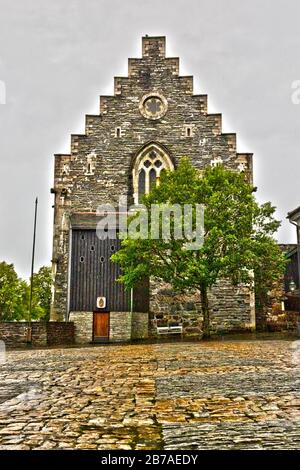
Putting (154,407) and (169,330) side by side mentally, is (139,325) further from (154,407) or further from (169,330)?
(154,407)

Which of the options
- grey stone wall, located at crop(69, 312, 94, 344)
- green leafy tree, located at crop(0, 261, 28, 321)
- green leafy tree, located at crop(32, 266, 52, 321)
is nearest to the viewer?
grey stone wall, located at crop(69, 312, 94, 344)

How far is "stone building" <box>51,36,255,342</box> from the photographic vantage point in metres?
26.0

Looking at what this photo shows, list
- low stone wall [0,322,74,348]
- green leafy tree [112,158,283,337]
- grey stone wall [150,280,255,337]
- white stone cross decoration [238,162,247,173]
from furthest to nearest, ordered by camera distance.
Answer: white stone cross decoration [238,162,247,173], grey stone wall [150,280,255,337], low stone wall [0,322,74,348], green leafy tree [112,158,283,337]

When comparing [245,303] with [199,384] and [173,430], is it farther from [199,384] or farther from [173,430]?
[173,430]

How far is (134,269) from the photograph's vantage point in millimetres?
20984

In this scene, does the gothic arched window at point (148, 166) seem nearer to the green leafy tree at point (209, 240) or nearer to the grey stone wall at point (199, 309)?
the grey stone wall at point (199, 309)

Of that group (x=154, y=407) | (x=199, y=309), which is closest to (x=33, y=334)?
(x=199, y=309)

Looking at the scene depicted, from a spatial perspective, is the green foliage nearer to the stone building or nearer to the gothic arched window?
the stone building

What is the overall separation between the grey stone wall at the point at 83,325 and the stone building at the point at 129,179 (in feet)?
0.16

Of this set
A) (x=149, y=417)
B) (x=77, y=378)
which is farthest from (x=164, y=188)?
(x=149, y=417)

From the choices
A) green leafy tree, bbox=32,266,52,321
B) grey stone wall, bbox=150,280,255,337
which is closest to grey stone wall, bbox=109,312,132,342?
grey stone wall, bbox=150,280,255,337

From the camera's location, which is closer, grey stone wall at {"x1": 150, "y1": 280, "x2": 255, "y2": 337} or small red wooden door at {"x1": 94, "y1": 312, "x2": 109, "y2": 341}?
small red wooden door at {"x1": 94, "y1": 312, "x2": 109, "y2": 341}

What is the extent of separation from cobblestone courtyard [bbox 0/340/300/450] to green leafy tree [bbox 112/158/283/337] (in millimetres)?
9915

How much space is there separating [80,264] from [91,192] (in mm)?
4487
